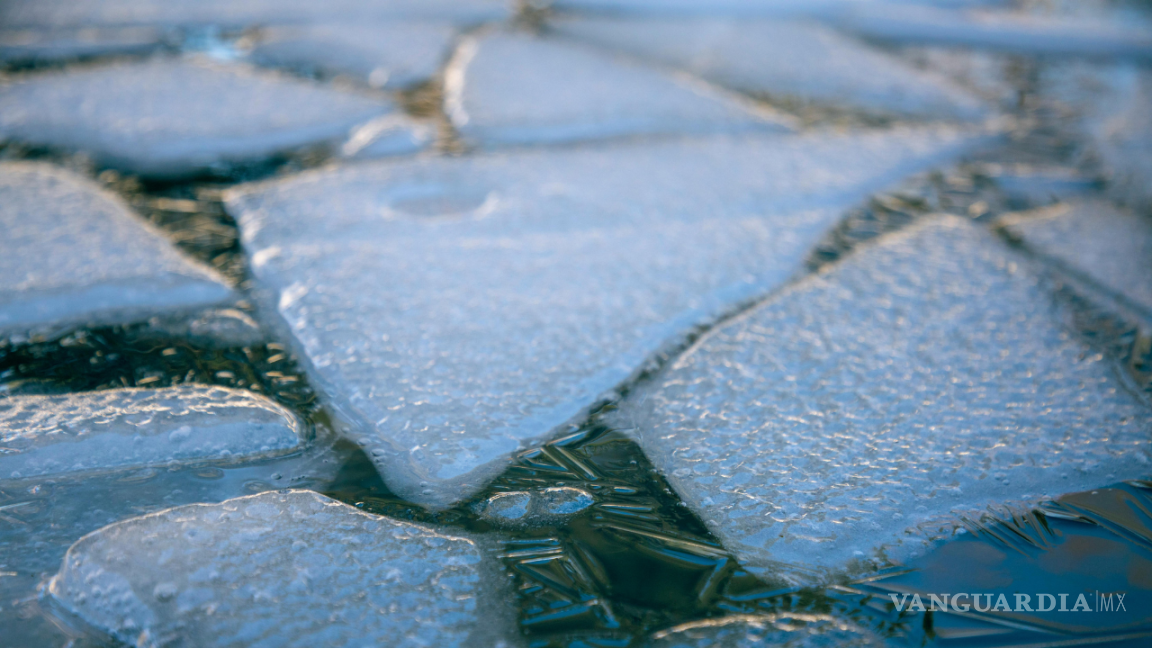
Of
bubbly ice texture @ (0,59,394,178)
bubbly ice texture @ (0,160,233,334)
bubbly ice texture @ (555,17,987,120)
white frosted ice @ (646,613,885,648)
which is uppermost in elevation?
bubbly ice texture @ (555,17,987,120)

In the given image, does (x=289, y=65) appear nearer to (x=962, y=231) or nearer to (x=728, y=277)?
(x=728, y=277)

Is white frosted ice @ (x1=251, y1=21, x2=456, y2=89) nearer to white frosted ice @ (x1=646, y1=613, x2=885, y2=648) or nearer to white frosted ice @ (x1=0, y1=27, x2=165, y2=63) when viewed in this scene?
white frosted ice @ (x1=0, y1=27, x2=165, y2=63)

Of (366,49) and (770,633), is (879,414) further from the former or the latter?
(366,49)

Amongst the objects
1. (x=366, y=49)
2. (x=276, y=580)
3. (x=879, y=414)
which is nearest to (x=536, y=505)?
(x=276, y=580)

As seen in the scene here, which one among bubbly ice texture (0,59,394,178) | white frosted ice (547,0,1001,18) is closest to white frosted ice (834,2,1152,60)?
white frosted ice (547,0,1001,18)

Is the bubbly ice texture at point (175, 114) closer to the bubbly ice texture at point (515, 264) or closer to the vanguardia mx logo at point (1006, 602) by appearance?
the bubbly ice texture at point (515, 264)

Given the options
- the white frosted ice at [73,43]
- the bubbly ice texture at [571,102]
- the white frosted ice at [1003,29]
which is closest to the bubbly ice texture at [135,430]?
the bubbly ice texture at [571,102]
